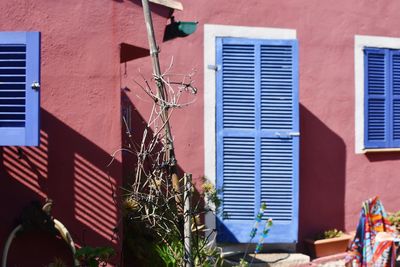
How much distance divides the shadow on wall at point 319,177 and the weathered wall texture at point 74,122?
2619mm

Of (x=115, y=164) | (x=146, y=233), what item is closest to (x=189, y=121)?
(x=146, y=233)

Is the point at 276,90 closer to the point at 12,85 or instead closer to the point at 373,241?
the point at 373,241

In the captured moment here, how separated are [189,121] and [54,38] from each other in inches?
78.1

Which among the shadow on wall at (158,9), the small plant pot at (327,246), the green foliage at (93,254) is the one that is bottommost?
the small plant pot at (327,246)


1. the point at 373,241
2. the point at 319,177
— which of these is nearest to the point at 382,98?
the point at 319,177

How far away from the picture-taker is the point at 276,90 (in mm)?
6199

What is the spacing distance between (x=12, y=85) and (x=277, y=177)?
303 cm

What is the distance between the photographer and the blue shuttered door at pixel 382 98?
683 centimetres

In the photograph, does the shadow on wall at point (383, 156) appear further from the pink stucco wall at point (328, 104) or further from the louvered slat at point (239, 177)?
the louvered slat at point (239, 177)

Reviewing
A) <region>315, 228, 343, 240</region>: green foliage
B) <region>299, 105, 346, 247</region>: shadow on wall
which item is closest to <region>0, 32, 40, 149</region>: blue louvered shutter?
<region>299, 105, 346, 247</region>: shadow on wall

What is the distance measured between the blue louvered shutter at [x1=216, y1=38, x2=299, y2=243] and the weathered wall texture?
69.7 inches

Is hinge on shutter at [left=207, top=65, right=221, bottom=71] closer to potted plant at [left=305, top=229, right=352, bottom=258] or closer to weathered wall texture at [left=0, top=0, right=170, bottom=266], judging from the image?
weathered wall texture at [left=0, top=0, right=170, bottom=266]

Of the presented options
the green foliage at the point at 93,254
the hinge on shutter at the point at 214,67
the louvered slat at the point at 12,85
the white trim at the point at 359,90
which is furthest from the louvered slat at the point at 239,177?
the louvered slat at the point at 12,85

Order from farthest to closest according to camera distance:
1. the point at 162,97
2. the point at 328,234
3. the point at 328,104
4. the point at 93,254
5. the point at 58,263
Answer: the point at 328,104
the point at 328,234
the point at 58,263
the point at 93,254
the point at 162,97
